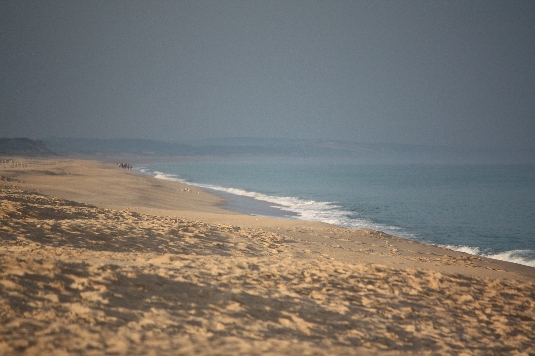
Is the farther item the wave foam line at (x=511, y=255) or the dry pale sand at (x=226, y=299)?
the wave foam line at (x=511, y=255)

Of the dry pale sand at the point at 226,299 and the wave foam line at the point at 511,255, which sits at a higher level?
the dry pale sand at the point at 226,299

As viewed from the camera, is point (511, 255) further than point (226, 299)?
Yes

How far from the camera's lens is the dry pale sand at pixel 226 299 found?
214 inches

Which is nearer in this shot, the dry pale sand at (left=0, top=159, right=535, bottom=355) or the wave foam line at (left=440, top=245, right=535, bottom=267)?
the dry pale sand at (left=0, top=159, right=535, bottom=355)

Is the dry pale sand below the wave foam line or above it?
above

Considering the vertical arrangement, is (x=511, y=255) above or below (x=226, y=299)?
below

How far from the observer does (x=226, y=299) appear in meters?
7.06

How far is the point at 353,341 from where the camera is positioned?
20.3ft

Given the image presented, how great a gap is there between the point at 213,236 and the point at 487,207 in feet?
109

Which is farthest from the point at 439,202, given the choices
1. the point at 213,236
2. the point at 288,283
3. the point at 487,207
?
the point at 288,283

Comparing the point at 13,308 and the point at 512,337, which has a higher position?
the point at 13,308

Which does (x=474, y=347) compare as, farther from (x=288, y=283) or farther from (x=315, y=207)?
(x=315, y=207)

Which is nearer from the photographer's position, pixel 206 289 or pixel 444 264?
pixel 206 289

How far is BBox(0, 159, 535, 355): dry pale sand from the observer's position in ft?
17.8
